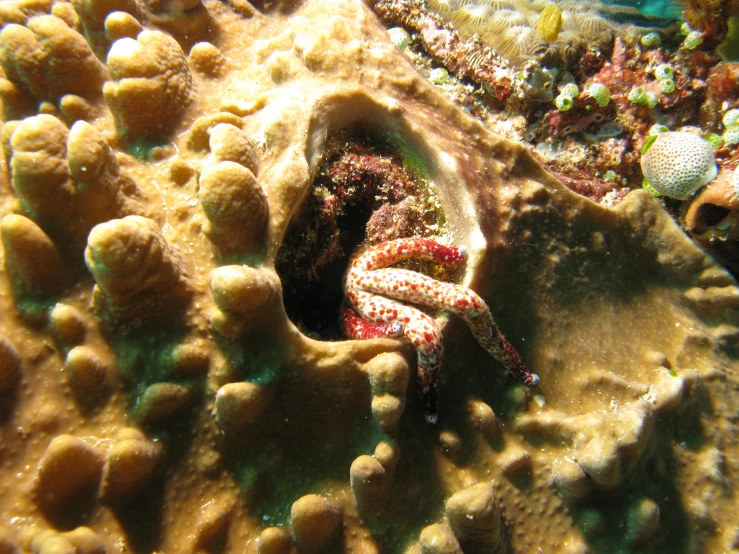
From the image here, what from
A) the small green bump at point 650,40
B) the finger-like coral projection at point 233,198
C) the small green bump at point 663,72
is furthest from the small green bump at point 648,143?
the finger-like coral projection at point 233,198

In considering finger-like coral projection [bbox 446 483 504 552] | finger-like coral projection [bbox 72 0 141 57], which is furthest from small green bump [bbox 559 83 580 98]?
finger-like coral projection [bbox 72 0 141 57]

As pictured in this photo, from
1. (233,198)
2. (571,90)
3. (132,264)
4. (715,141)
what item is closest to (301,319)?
(233,198)

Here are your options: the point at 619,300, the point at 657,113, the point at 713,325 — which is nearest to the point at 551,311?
the point at 619,300

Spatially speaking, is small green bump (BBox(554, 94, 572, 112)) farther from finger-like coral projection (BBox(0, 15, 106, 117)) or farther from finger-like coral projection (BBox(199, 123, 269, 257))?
finger-like coral projection (BBox(0, 15, 106, 117))

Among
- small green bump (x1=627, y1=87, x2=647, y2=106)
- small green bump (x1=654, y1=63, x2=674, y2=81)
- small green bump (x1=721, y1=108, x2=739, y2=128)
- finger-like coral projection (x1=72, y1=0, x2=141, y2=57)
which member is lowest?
finger-like coral projection (x1=72, y1=0, x2=141, y2=57)

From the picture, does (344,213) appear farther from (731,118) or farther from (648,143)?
(731,118)

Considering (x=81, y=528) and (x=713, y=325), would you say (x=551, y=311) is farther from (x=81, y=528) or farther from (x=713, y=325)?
(x=81, y=528)
